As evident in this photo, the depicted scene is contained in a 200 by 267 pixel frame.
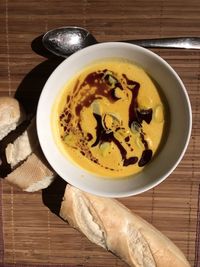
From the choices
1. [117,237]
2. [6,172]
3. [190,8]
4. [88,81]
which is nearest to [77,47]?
[88,81]

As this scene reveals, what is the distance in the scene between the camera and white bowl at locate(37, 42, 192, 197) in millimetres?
1558

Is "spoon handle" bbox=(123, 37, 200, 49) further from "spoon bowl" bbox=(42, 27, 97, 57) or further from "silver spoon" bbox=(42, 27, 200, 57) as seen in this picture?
"spoon bowl" bbox=(42, 27, 97, 57)

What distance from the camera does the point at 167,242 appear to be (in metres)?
1.82

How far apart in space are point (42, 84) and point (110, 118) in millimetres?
317

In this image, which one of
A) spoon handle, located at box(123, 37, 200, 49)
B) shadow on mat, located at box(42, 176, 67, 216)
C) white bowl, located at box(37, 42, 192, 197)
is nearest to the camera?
white bowl, located at box(37, 42, 192, 197)

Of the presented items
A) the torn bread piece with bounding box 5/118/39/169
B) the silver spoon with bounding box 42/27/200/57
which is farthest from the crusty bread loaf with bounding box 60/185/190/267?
the silver spoon with bounding box 42/27/200/57

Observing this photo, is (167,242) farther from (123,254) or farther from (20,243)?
(20,243)

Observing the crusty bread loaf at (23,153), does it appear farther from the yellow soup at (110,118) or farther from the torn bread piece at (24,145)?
the yellow soup at (110,118)

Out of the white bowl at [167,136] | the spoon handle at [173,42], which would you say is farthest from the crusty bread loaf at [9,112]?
the spoon handle at [173,42]

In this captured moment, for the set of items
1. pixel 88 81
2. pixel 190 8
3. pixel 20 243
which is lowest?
pixel 20 243

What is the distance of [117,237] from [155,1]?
0.87 meters

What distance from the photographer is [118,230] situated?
5.82 feet

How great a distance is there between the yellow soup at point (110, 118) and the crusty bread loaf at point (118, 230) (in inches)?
5.6

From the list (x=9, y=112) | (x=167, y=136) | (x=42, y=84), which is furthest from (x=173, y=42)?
(x=9, y=112)
